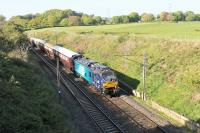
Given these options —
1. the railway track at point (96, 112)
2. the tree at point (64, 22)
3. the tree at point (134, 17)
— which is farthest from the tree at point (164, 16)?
the railway track at point (96, 112)

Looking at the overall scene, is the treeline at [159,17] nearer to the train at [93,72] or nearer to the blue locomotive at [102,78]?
the train at [93,72]

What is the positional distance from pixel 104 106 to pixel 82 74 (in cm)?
1120

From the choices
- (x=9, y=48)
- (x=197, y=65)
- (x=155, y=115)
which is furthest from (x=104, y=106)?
(x=9, y=48)

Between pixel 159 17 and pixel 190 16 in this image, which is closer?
pixel 190 16

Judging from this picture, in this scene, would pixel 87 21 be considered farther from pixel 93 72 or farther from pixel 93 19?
pixel 93 72

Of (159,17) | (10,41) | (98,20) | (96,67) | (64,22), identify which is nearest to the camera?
(96,67)

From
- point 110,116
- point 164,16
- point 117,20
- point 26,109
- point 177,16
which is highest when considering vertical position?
point 164,16

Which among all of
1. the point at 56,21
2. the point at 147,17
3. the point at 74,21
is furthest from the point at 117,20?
the point at 56,21

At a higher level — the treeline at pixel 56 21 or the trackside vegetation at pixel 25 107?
the treeline at pixel 56 21

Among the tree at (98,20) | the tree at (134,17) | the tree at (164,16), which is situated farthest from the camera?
the tree at (98,20)

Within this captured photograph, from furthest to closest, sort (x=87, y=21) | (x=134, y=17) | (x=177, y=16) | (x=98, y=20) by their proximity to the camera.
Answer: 1. (x=98, y=20)
2. (x=87, y=21)
3. (x=134, y=17)
4. (x=177, y=16)

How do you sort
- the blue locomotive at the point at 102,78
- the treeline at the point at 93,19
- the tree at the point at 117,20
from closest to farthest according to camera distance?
the blue locomotive at the point at 102,78, the treeline at the point at 93,19, the tree at the point at 117,20

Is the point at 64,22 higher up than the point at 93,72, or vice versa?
the point at 64,22

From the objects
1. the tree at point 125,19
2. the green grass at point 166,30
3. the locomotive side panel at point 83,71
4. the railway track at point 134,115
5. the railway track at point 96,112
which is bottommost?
the railway track at point 134,115
